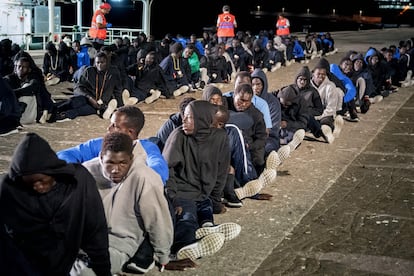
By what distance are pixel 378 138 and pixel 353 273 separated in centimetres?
538

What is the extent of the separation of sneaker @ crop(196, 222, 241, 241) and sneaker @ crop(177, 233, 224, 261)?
17 cm

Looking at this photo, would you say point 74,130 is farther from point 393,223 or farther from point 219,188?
point 393,223

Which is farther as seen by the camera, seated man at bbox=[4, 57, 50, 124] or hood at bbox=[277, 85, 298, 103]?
seated man at bbox=[4, 57, 50, 124]

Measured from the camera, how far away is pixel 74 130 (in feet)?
31.3

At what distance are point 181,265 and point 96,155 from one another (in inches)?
41.1

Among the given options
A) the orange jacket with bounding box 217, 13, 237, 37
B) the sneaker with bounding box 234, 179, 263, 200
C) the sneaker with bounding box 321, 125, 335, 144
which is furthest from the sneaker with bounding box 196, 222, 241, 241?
the orange jacket with bounding box 217, 13, 237, 37

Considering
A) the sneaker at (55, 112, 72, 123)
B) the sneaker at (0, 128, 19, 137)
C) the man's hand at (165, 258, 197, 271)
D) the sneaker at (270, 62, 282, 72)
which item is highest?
the sneaker at (270, 62, 282, 72)

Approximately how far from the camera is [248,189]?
21.3 feet

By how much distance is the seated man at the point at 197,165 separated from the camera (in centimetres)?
524

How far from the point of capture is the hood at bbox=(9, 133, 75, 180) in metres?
3.35

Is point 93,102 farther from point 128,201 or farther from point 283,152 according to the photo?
point 128,201

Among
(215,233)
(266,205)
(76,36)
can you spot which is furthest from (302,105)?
(76,36)

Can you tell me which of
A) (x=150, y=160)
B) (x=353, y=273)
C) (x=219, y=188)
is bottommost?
(x=353, y=273)

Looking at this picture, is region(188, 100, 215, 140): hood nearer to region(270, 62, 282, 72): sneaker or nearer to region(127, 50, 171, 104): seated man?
region(127, 50, 171, 104): seated man
